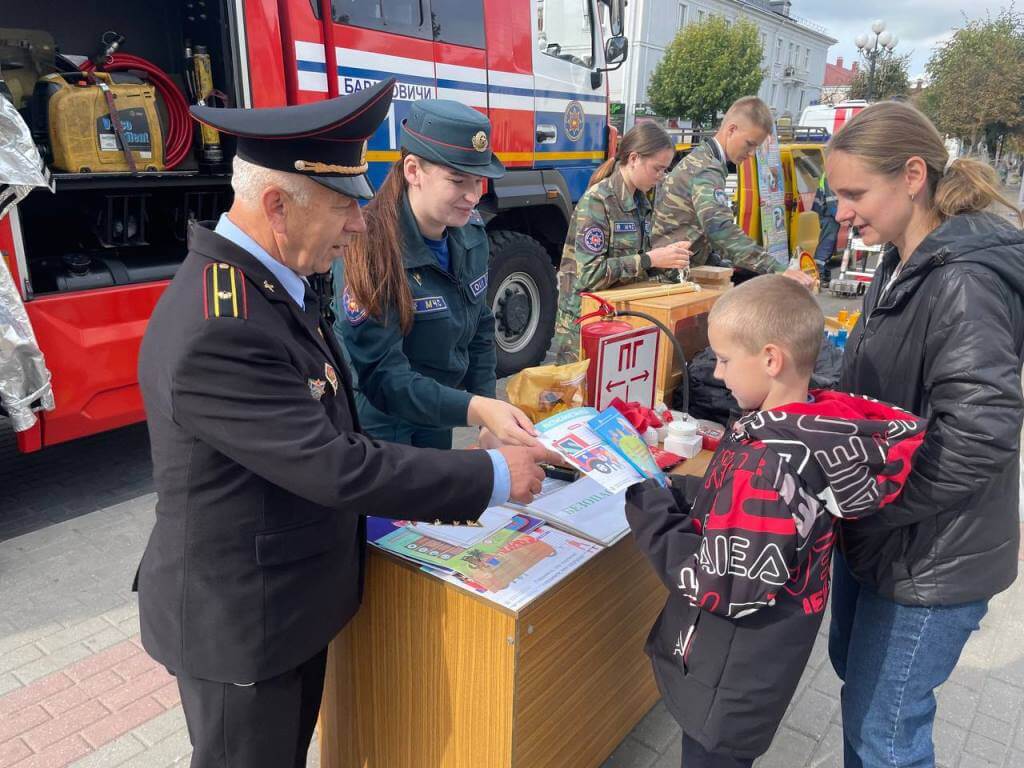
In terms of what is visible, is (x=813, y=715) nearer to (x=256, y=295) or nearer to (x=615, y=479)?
(x=615, y=479)

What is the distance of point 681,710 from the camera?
1.48 meters

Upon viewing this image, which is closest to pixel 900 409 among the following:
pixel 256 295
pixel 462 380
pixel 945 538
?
pixel 945 538

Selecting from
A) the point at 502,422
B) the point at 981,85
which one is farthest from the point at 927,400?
the point at 981,85

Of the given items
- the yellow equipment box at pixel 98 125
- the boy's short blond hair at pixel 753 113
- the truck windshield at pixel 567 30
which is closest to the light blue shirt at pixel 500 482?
the yellow equipment box at pixel 98 125

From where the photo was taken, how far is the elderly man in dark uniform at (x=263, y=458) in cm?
116

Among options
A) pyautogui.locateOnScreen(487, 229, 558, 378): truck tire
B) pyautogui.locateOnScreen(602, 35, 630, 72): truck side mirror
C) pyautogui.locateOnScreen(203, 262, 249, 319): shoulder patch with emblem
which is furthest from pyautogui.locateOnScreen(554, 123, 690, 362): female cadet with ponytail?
pyautogui.locateOnScreen(602, 35, 630, 72): truck side mirror

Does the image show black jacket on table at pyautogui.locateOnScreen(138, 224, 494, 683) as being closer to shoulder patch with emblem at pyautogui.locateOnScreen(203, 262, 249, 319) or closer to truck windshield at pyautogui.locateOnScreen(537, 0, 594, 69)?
shoulder patch with emblem at pyautogui.locateOnScreen(203, 262, 249, 319)

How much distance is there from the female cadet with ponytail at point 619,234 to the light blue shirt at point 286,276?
1725 mm

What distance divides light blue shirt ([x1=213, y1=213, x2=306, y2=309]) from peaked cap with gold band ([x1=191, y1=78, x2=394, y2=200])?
0.13 metres

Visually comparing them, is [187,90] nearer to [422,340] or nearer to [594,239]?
[594,239]

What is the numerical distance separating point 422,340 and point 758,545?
3.83 ft

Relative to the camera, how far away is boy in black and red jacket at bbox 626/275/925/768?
1.26 m

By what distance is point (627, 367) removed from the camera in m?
2.29

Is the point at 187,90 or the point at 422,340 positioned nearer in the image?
the point at 422,340
